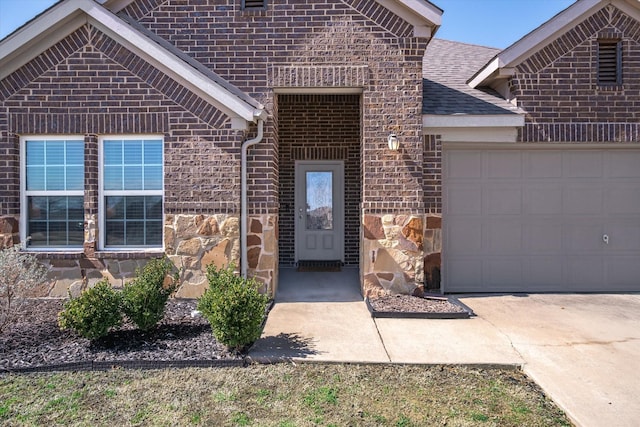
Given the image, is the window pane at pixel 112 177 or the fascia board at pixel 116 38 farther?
the window pane at pixel 112 177

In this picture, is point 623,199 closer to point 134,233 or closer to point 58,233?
point 134,233

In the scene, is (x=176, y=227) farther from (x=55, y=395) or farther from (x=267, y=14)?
(x=267, y=14)

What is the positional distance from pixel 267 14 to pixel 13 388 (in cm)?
610

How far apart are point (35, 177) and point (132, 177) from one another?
5.07 ft

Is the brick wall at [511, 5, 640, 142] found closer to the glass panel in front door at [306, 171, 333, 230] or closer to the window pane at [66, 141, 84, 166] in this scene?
the glass panel in front door at [306, 171, 333, 230]

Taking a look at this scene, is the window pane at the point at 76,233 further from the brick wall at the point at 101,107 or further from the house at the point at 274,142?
the brick wall at the point at 101,107

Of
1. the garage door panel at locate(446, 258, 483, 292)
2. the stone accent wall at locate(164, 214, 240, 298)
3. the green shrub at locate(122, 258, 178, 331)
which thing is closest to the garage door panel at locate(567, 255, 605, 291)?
the garage door panel at locate(446, 258, 483, 292)

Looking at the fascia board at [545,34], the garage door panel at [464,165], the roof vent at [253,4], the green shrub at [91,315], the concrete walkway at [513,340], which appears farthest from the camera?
the garage door panel at [464,165]

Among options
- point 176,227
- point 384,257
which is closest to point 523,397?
point 384,257

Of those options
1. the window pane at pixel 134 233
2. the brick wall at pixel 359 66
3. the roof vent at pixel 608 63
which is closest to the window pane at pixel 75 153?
the window pane at pixel 134 233

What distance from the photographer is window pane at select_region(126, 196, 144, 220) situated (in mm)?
6863

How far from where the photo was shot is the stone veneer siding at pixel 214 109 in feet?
21.9

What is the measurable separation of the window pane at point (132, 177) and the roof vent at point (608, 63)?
7.94 meters

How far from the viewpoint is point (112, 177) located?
6.83 metres
